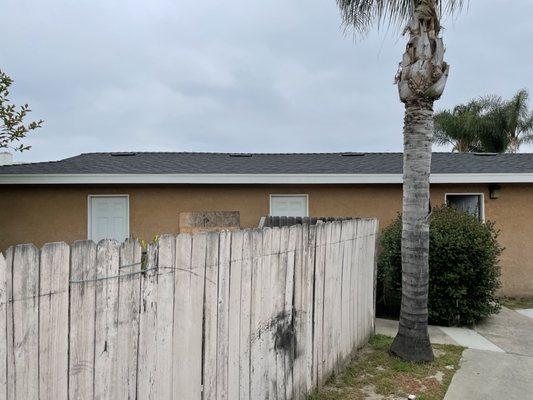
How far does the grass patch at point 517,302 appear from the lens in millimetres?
8188

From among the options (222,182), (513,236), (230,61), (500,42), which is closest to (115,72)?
(230,61)

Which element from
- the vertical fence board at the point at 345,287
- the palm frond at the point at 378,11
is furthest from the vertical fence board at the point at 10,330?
the palm frond at the point at 378,11

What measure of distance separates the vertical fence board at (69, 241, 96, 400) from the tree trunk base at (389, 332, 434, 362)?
386cm

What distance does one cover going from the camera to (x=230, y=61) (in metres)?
16.6

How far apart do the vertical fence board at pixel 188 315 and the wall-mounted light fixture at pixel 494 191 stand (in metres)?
8.13

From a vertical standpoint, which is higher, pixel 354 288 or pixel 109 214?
pixel 109 214

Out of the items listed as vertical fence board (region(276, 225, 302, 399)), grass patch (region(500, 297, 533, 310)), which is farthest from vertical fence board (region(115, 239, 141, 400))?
grass patch (region(500, 297, 533, 310))

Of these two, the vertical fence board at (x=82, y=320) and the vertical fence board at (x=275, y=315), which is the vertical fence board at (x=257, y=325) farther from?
the vertical fence board at (x=82, y=320)

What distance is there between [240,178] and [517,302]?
592 centimetres

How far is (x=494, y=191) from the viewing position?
9.03 m

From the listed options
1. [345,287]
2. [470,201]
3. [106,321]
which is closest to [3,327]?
[106,321]

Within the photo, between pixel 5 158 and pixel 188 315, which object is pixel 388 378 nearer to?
pixel 188 315

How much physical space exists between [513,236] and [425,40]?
5908 millimetres

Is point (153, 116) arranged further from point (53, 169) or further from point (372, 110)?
point (53, 169)
